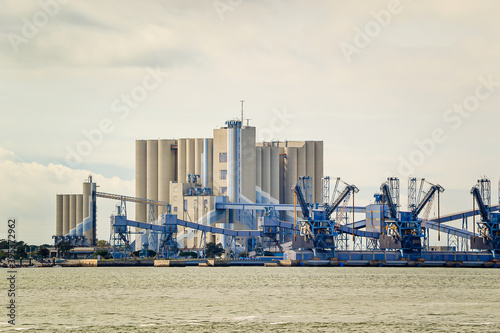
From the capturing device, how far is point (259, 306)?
235ft

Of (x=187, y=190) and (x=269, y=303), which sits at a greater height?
(x=187, y=190)

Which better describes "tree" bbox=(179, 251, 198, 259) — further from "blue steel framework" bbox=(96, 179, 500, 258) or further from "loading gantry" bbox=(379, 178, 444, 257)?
"loading gantry" bbox=(379, 178, 444, 257)

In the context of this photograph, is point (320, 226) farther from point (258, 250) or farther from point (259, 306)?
point (259, 306)

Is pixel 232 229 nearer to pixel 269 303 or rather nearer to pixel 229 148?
pixel 229 148

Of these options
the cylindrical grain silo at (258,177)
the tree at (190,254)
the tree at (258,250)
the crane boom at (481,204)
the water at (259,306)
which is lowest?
the water at (259,306)

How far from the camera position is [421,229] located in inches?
6540

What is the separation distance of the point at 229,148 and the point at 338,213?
24.1 m

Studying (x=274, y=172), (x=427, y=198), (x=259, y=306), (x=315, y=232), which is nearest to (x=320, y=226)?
(x=315, y=232)

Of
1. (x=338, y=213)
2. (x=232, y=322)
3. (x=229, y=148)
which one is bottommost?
(x=232, y=322)

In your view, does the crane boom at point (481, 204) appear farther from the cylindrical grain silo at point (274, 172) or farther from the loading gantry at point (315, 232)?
the cylindrical grain silo at point (274, 172)

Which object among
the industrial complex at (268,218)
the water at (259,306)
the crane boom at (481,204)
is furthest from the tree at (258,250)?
the water at (259,306)

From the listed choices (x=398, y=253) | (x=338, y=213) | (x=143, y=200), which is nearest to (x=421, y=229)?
(x=398, y=253)

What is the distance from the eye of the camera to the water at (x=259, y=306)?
58.3 metres

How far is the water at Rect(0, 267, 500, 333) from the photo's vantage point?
191ft
